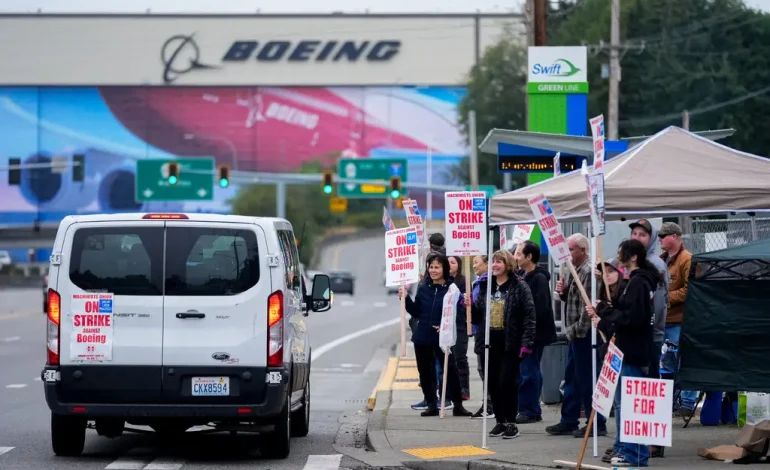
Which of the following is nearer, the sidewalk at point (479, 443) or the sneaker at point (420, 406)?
the sidewalk at point (479, 443)

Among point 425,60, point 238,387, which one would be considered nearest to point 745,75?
point 238,387

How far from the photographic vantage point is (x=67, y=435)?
11.9m

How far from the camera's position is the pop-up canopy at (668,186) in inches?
444

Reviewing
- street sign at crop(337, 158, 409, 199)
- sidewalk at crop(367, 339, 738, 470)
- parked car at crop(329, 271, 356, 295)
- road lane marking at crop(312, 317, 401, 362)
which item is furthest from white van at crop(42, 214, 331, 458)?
parked car at crop(329, 271, 356, 295)

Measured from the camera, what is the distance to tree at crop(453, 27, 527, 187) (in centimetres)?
7100

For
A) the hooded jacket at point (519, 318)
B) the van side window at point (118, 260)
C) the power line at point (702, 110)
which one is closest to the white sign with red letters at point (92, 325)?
the van side window at point (118, 260)

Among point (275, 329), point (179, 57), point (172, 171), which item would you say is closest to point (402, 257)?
point (275, 329)

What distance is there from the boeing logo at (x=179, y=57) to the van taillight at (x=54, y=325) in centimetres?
10468

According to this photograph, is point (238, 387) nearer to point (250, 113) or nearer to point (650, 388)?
point (650, 388)

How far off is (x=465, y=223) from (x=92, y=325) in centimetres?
403

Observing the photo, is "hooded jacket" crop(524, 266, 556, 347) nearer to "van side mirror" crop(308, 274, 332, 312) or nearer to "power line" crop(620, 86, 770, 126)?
"van side mirror" crop(308, 274, 332, 312)

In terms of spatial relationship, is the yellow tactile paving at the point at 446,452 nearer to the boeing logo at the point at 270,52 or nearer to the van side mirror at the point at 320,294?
the van side mirror at the point at 320,294

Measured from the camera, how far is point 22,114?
113500 millimetres

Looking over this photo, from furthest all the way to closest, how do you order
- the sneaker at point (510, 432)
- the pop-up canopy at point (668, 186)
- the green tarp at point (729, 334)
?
the sneaker at point (510, 432), the pop-up canopy at point (668, 186), the green tarp at point (729, 334)
